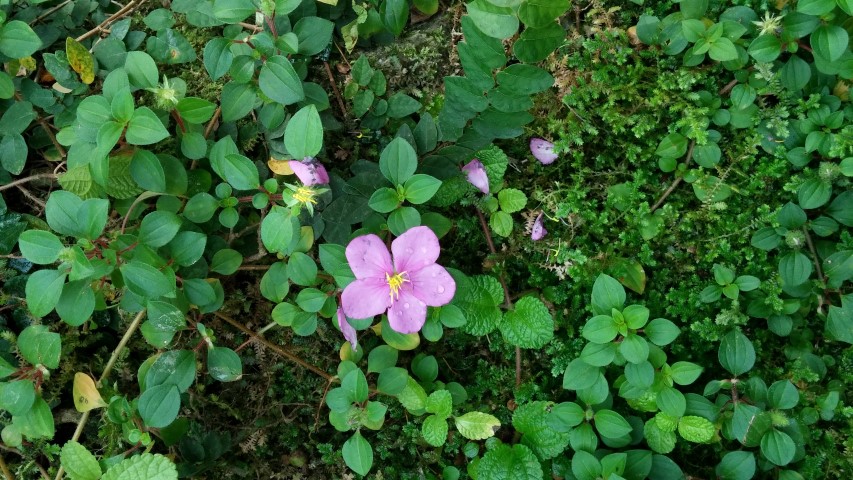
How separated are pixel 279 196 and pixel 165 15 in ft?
2.77

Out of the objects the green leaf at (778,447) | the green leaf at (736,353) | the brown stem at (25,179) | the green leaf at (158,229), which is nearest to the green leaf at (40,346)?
the green leaf at (158,229)

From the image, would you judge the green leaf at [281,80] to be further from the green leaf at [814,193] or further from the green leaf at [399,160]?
the green leaf at [814,193]

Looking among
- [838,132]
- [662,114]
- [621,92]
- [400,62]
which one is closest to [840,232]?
[838,132]

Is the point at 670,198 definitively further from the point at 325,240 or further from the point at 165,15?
the point at 165,15

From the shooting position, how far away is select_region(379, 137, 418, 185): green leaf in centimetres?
204

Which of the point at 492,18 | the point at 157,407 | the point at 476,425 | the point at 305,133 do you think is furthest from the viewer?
the point at 476,425

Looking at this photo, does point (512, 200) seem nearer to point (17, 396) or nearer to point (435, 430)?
point (435, 430)

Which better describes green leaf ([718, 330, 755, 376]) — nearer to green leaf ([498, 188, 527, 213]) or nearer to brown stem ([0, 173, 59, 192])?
green leaf ([498, 188, 527, 213])

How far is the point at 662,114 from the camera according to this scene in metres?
2.39

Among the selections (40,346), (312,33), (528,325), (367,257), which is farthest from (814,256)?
(40,346)

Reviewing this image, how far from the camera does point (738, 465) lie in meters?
2.20

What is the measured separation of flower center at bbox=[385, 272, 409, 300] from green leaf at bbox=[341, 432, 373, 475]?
1.71 ft

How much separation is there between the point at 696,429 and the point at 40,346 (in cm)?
222

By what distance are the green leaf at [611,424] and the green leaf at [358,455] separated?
80 cm
